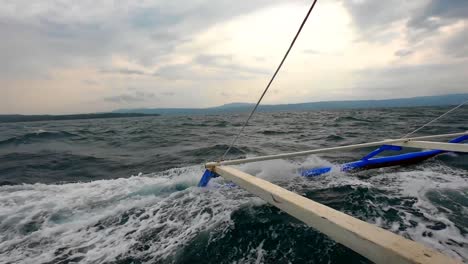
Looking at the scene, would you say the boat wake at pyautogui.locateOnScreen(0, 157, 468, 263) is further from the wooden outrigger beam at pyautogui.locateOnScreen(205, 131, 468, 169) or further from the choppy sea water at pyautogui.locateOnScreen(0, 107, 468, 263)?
the wooden outrigger beam at pyautogui.locateOnScreen(205, 131, 468, 169)

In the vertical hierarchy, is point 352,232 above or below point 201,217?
above

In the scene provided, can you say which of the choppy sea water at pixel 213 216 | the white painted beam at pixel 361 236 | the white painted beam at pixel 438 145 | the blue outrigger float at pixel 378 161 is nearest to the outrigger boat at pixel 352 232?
the white painted beam at pixel 361 236

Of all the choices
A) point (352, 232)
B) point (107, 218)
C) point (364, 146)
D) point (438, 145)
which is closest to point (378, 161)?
point (438, 145)

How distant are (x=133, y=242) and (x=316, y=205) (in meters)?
2.69

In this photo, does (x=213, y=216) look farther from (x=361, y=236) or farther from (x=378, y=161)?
(x=378, y=161)

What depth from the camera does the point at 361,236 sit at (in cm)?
135

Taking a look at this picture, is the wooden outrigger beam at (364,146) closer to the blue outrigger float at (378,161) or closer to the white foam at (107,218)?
the blue outrigger float at (378,161)

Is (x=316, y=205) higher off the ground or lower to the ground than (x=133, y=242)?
higher

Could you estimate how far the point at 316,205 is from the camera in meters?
1.79

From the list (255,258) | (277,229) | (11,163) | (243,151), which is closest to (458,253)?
(277,229)

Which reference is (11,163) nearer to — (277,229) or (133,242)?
(133,242)

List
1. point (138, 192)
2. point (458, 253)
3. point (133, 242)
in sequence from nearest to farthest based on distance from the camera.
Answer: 1. point (458, 253)
2. point (133, 242)
3. point (138, 192)

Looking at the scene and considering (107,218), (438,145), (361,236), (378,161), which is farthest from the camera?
(378,161)

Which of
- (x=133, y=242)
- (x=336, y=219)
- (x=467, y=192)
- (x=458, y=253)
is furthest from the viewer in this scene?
(x=467, y=192)
